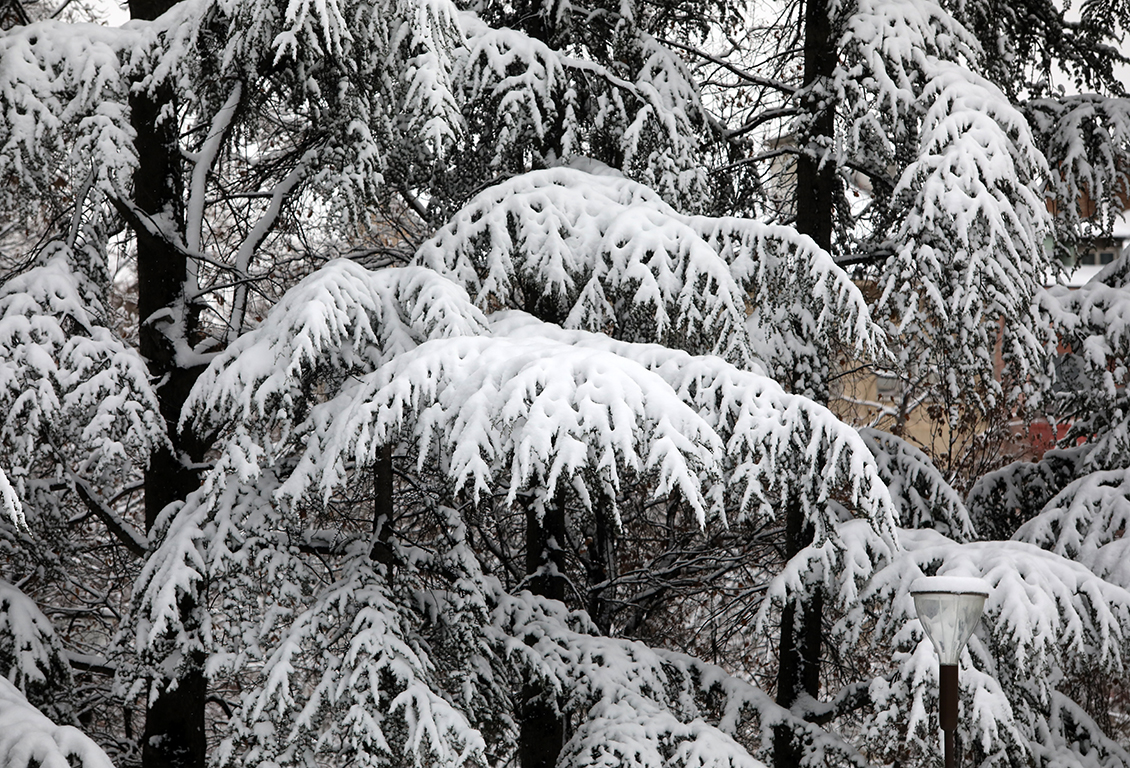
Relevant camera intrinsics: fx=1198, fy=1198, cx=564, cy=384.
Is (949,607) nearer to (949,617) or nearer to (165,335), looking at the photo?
(949,617)

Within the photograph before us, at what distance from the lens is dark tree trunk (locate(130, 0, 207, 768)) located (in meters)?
8.39

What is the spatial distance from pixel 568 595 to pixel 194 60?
6.26 metres

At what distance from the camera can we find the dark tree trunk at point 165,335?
27.5ft

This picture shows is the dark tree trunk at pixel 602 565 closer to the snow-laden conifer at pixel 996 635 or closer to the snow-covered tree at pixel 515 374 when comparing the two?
the snow-covered tree at pixel 515 374

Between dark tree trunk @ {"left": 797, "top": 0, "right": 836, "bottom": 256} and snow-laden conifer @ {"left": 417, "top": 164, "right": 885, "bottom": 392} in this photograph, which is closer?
snow-laden conifer @ {"left": 417, "top": 164, "right": 885, "bottom": 392}

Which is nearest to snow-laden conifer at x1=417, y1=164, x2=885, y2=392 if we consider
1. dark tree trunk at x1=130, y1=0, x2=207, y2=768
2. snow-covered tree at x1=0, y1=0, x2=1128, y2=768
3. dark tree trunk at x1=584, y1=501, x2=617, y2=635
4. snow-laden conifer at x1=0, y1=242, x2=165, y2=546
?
snow-covered tree at x1=0, y1=0, x2=1128, y2=768

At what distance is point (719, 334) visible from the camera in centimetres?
738

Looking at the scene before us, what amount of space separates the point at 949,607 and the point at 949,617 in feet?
0.17

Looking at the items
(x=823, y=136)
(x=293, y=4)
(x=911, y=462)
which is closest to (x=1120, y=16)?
(x=823, y=136)

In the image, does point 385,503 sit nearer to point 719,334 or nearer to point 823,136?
point 719,334

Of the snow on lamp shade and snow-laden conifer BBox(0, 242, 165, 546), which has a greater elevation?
snow-laden conifer BBox(0, 242, 165, 546)

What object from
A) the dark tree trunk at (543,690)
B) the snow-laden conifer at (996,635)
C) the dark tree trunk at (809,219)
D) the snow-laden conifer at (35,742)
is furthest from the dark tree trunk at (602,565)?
the snow-laden conifer at (35,742)

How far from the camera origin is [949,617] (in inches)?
232

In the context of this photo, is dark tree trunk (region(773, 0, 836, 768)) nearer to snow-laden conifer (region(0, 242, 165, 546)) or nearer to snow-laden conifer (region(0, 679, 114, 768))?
snow-laden conifer (region(0, 242, 165, 546))
